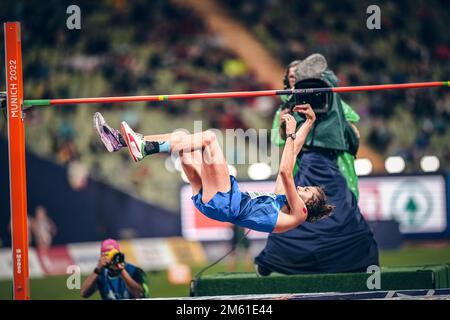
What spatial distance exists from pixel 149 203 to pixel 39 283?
6.08ft

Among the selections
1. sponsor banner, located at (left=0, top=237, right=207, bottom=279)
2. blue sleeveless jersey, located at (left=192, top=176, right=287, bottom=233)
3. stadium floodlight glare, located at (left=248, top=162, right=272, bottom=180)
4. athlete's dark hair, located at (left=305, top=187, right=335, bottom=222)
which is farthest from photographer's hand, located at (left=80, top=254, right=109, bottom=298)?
stadium floodlight glare, located at (left=248, top=162, right=272, bottom=180)

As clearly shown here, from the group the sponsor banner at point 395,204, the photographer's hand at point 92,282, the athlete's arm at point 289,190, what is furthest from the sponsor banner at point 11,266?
the athlete's arm at point 289,190

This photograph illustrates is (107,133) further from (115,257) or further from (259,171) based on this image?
(259,171)

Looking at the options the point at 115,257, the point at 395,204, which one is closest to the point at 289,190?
the point at 115,257

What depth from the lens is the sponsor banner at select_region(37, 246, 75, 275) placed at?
1180cm

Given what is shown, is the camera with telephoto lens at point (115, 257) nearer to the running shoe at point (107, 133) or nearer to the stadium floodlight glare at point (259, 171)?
the running shoe at point (107, 133)

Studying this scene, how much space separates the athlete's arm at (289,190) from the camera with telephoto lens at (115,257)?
4.68ft

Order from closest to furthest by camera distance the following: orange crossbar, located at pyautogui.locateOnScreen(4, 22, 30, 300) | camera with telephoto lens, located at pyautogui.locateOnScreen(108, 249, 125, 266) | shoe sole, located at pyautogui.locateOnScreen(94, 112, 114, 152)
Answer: shoe sole, located at pyautogui.locateOnScreen(94, 112, 114, 152) < orange crossbar, located at pyautogui.locateOnScreen(4, 22, 30, 300) < camera with telephoto lens, located at pyautogui.locateOnScreen(108, 249, 125, 266)

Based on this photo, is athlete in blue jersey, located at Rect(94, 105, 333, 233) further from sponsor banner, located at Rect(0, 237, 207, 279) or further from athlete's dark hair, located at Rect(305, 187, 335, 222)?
sponsor banner, located at Rect(0, 237, 207, 279)

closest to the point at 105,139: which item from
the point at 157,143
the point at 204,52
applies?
the point at 157,143

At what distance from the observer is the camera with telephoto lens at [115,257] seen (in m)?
7.25

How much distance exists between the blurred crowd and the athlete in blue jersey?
559 cm

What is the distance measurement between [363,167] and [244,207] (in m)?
5.77

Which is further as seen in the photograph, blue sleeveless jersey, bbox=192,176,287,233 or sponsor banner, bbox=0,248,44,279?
sponsor banner, bbox=0,248,44,279
